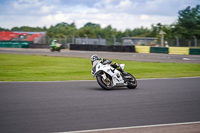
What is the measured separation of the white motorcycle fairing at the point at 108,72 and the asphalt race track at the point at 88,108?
1.46 ft

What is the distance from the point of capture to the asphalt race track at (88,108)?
5.87m

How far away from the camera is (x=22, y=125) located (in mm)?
5699

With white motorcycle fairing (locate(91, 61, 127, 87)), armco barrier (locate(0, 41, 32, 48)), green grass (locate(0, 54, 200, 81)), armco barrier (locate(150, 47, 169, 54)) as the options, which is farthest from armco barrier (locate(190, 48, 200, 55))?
armco barrier (locate(0, 41, 32, 48))

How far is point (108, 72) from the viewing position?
394 inches

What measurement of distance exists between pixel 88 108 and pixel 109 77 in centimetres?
307

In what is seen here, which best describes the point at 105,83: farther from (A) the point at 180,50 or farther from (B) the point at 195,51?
(A) the point at 180,50

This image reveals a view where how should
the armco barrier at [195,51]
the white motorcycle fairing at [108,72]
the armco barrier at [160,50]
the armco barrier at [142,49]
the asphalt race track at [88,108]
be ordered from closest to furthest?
the asphalt race track at [88,108] → the white motorcycle fairing at [108,72] → the armco barrier at [195,51] → the armco barrier at [160,50] → the armco barrier at [142,49]

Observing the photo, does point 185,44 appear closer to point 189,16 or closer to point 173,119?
point 189,16

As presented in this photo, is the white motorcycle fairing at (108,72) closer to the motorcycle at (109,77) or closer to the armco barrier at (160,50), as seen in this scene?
the motorcycle at (109,77)

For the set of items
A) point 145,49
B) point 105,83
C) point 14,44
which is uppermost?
point 14,44

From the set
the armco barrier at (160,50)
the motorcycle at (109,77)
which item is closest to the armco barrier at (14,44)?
the armco barrier at (160,50)

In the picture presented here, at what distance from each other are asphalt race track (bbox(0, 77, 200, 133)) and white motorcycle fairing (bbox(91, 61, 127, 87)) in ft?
1.46

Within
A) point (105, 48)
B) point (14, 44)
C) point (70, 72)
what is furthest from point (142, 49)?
point (14, 44)

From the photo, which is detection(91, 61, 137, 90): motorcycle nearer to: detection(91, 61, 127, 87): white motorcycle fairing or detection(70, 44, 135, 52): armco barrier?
detection(91, 61, 127, 87): white motorcycle fairing
